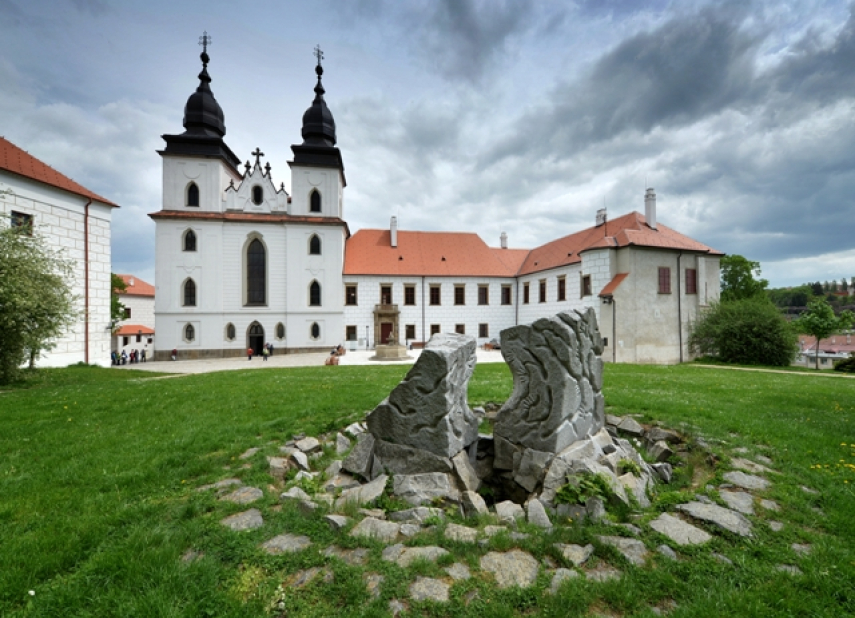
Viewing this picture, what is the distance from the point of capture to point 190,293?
2691 cm

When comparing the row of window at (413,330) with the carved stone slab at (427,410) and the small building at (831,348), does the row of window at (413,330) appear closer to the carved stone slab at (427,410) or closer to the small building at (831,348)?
the carved stone slab at (427,410)

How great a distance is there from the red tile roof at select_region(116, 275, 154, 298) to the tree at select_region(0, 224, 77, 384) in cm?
3980

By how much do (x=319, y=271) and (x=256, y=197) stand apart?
24.6 ft

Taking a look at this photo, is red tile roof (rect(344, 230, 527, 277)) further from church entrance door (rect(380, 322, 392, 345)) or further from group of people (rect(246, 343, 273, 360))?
group of people (rect(246, 343, 273, 360))

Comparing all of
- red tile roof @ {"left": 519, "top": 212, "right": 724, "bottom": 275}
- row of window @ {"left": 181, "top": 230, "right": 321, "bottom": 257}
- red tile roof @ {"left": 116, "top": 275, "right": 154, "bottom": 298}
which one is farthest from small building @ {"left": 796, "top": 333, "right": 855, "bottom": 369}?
red tile roof @ {"left": 116, "top": 275, "right": 154, "bottom": 298}

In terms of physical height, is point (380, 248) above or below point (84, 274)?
above

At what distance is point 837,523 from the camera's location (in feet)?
11.4

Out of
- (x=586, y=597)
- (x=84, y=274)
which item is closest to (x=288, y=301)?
(x=84, y=274)

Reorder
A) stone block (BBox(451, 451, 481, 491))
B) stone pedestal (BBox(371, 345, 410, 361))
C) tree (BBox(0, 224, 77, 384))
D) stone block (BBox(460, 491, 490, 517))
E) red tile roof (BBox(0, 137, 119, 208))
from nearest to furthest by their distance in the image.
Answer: stone block (BBox(460, 491, 490, 517)) < stone block (BBox(451, 451, 481, 491)) < tree (BBox(0, 224, 77, 384)) < red tile roof (BBox(0, 137, 119, 208)) < stone pedestal (BBox(371, 345, 410, 361))

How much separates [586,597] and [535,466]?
2.55 metres

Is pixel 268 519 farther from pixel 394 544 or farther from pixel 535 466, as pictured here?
pixel 535 466

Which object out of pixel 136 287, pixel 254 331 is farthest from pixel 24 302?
pixel 136 287

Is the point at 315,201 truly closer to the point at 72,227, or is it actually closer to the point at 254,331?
the point at 254,331

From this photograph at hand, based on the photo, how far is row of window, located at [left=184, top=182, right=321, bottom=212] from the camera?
89.2 ft
